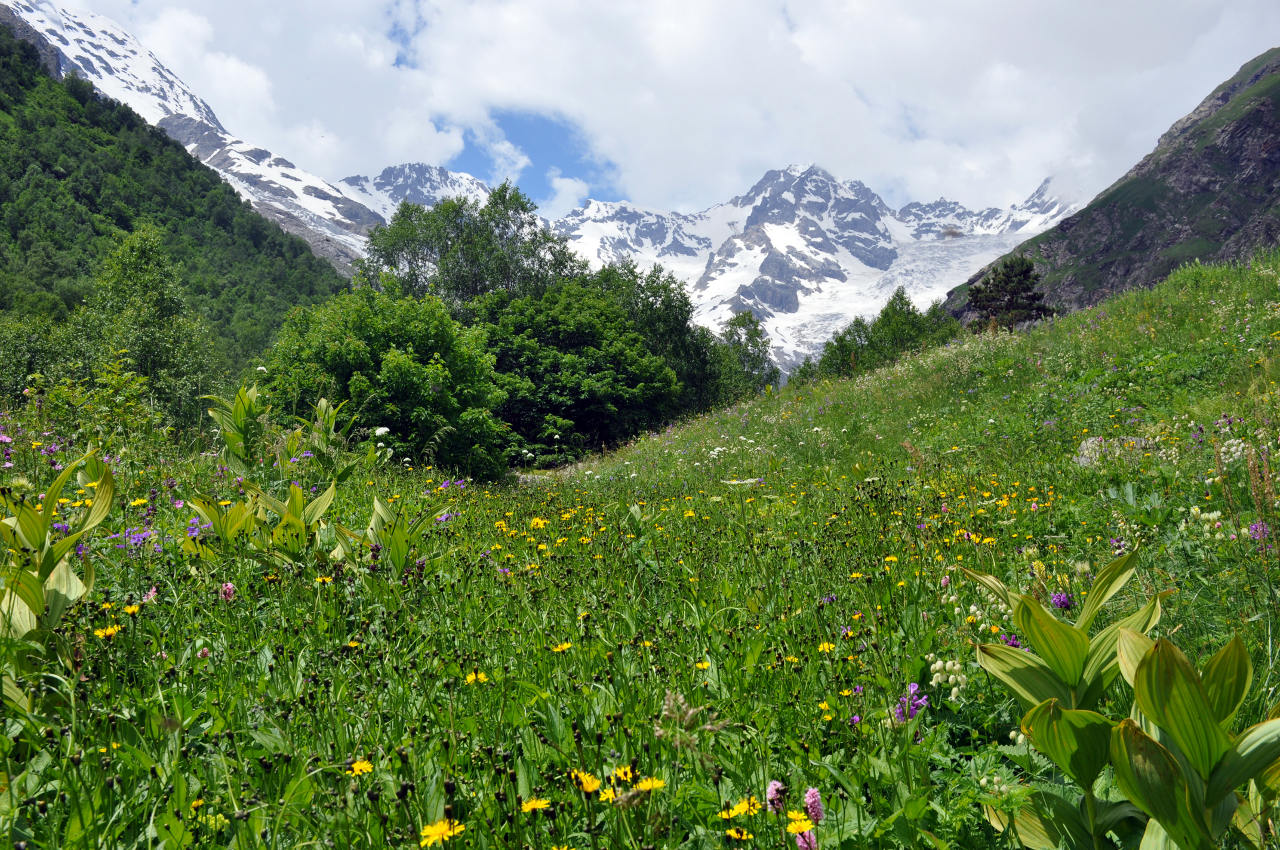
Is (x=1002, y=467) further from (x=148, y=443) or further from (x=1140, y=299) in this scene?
(x=148, y=443)

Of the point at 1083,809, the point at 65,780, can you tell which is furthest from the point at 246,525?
the point at 1083,809

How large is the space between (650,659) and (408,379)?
12.1m

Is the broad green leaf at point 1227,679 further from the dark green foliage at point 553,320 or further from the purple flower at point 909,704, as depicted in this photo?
the dark green foliage at point 553,320

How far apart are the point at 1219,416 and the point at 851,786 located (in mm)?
6939

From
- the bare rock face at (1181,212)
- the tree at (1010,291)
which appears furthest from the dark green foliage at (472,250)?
the bare rock face at (1181,212)

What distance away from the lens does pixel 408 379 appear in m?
13.8

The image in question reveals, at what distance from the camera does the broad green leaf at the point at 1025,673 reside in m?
1.67

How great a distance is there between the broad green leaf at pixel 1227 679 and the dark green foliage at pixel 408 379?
39.6ft

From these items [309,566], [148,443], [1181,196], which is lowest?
[148,443]

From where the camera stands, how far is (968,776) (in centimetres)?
217

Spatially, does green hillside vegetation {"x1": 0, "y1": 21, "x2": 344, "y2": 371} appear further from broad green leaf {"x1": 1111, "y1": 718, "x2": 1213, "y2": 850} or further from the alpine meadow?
broad green leaf {"x1": 1111, "y1": 718, "x2": 1213, "y2": 850}

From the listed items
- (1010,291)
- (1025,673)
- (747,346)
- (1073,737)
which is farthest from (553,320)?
(1010,291)

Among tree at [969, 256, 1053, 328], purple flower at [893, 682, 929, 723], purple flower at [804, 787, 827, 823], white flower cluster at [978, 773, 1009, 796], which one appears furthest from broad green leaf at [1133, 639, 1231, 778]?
tree at [969, 256, 1053, 328]

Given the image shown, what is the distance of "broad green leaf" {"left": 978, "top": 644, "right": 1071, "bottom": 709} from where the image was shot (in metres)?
1.67
